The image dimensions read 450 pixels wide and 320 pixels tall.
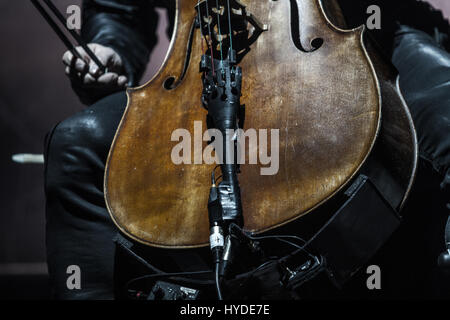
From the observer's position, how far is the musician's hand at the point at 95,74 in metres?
1.15

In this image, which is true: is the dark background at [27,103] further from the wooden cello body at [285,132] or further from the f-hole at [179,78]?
the wooden cello body at [285,132]

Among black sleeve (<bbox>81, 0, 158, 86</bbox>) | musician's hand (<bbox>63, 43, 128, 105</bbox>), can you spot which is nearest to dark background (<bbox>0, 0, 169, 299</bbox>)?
black sleeve (<bbox>81, 0, 158, 86</bbox>)

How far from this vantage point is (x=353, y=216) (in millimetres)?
706

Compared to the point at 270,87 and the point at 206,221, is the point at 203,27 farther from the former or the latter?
the point at 206,221

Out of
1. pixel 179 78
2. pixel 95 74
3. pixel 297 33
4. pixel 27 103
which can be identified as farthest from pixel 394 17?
pixel 27 103

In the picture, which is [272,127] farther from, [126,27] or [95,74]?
[126,27]

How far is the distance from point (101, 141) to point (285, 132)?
0.44m

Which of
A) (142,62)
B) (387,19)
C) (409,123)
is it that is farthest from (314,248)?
(142,62)

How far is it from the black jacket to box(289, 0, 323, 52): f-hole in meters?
0.25

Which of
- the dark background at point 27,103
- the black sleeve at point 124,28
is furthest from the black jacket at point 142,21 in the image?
the dark background at point 27,103

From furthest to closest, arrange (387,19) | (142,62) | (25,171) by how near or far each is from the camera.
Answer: (25,171) < (142,62) < (387,19)

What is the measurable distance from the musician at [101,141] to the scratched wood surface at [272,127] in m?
0.11

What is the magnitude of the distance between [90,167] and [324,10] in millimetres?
560

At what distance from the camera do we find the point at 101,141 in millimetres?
1016
